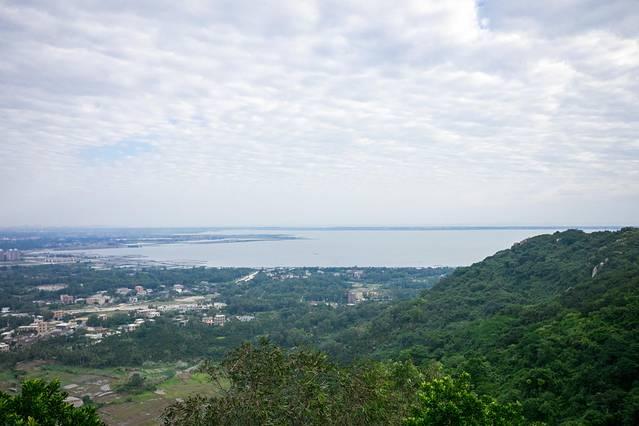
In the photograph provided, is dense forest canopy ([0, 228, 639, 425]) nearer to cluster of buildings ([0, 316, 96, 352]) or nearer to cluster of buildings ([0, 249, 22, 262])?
cluster of buildings ([0, 316, 96, 352])

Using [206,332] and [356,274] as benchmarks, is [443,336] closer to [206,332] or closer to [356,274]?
[206,332]

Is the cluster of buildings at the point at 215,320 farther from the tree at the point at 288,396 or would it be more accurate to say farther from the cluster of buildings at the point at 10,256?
the cluster of buildings at the point at 10,256

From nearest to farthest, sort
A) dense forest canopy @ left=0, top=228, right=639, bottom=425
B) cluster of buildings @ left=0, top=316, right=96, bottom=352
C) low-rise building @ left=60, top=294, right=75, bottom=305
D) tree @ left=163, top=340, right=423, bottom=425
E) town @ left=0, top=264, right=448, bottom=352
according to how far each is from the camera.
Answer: tree @ left=163, top=340, right=423, bottom=425 < dense forest canopy @ left=0, top=228, right=639, bottom=425 < cluster of buildings @ left=0, top=316, right=96, bottom=352 < town @ left=0, top=264, right=448, bottom=352 < low-rise building @ left=60, top=294, right=75, bottom=305

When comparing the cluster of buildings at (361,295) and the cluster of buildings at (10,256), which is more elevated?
the cluster of buildings at (10,256)

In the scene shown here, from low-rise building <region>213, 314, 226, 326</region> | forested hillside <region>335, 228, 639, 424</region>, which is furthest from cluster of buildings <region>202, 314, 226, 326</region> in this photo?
forested hillside <region>335, 228, 639, 424</region>

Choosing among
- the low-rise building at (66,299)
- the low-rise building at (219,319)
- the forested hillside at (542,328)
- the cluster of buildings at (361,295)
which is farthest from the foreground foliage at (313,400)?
the low-rise building at (66,299)
